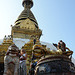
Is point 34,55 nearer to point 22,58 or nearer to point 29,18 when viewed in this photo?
point 22,58

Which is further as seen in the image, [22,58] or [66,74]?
[22,58]

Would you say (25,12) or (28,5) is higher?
(28,5)

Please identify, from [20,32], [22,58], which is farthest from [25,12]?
[22,58]

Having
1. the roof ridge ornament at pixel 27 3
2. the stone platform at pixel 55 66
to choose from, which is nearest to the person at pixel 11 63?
the stone platform at pixel 55 66

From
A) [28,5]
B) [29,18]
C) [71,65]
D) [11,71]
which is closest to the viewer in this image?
[71,65]

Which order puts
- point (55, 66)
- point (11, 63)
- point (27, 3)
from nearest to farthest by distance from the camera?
point (55, 66)
point (11, 63)
point (27, 3)

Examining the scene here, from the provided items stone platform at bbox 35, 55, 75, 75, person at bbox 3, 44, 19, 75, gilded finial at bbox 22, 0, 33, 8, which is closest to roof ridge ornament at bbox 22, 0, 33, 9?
gilded finial at bbox 22, 0, 33, 8

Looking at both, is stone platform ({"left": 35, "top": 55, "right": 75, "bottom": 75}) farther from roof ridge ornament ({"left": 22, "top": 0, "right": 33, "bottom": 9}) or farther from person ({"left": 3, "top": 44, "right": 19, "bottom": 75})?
roof ridge ornament ({"left": 22, "top": 0, "right": 33, "bottom": 9})

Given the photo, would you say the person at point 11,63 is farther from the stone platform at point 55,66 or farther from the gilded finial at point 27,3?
the gilded finial at point 27,3

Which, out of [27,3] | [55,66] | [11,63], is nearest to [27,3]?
[27,3]

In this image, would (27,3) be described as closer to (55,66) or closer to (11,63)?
(11,63)

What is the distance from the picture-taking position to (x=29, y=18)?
26.8 m

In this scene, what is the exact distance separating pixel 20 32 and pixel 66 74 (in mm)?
19083

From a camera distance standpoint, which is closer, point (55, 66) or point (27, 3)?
point (55, 66)
